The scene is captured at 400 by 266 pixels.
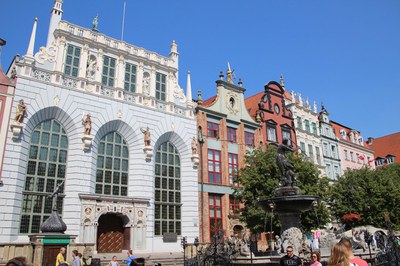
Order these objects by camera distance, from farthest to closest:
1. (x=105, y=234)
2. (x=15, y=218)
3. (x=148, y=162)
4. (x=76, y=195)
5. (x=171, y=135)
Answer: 1. (x=171, y=135)
2. (x=148, y=162)
3. (x=105, y=234)
4. (x=76, y=195)
5. (x=15, y=218)

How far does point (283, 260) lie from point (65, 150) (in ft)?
69.1

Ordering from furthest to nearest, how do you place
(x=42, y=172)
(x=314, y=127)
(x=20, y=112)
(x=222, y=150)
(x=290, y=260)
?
(x=314, y=127) → (x=222, y=150) → (x=42, y=172) → (x=20, y=112) → (x=290, y=260)

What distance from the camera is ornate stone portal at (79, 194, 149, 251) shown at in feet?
77.7

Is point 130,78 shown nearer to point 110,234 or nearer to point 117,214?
point 117,214

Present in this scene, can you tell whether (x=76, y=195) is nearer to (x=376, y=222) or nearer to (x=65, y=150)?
(x=65, y=150)

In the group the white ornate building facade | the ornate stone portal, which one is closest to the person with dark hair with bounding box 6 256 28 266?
the white ornate building facade

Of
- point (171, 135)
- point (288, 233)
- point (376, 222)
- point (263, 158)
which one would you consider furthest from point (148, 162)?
point (376, 222)

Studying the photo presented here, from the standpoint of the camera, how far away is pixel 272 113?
3984 centimetres

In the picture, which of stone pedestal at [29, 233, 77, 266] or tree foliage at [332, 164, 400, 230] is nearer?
stone pedestal at [29, 233, 77, 266]

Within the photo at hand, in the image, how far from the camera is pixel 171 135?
3038 centimetres

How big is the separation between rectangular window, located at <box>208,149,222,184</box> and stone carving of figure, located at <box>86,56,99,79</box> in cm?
1254

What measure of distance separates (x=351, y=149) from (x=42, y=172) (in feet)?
141

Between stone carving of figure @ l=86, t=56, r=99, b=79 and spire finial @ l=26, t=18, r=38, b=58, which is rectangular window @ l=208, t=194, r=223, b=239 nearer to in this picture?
stone carving of figure @ l=86, t=56, r=99, b=79

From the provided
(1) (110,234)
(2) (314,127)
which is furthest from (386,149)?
(1) (110,234)
